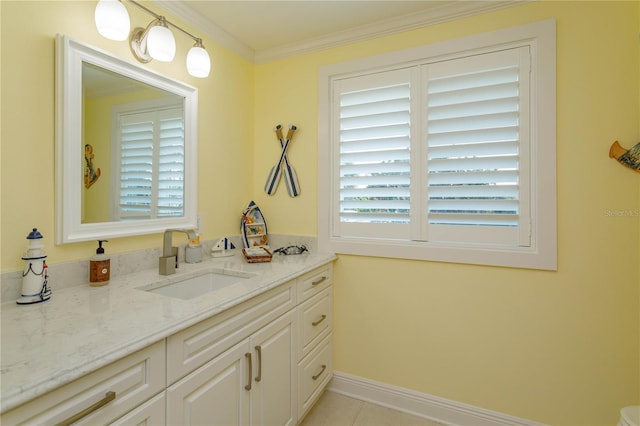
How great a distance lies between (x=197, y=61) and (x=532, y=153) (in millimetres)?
1899

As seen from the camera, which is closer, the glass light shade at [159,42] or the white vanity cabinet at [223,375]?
the white vanity cabinet at [223,375]

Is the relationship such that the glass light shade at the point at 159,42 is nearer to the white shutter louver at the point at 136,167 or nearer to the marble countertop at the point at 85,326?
the white shutter louver at the point at 136,167

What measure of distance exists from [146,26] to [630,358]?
9.71ft

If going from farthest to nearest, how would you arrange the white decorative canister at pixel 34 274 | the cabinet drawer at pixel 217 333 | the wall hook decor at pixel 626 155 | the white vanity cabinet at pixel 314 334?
the white vanity cabinet at pixel 314 334
the wall hook decor at pixel 626 155
the white decorative canister at pixel 34 274
the cabinet drawer at pixel 217 333

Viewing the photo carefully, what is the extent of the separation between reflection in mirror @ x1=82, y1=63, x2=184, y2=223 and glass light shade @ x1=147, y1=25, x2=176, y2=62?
0.20m

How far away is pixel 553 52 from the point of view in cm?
158

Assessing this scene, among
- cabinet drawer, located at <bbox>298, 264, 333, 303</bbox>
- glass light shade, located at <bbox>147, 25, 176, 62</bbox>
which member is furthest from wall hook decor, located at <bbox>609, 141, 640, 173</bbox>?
glass light shade, located at <bbox>147, 25, 176, 62</bbox>

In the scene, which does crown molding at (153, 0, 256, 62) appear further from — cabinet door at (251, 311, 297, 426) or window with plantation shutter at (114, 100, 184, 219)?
cabinet door at (251, 311, 297, 426)

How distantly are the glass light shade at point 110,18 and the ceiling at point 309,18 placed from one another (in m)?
0.49

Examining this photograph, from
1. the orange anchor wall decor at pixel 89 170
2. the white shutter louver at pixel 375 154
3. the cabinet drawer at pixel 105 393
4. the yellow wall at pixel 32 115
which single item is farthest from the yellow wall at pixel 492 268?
the cabinet drawer at pixel 105 393

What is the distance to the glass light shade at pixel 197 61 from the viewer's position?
5.46 feet

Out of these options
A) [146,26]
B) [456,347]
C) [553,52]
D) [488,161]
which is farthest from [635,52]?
[146,26]

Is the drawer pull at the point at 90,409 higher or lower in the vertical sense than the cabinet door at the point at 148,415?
higher

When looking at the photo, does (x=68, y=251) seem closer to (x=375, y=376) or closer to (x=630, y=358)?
(x=375, y=376)
